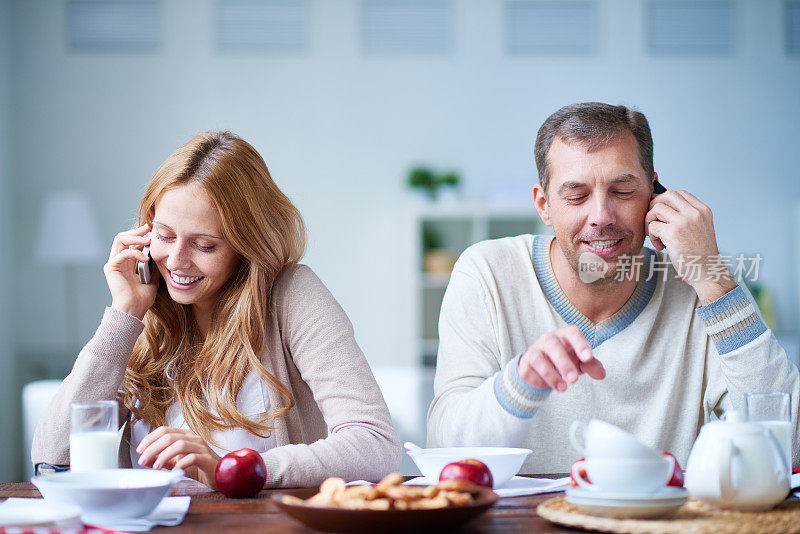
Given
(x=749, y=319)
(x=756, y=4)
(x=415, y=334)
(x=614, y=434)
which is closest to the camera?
(x=614, y=434)

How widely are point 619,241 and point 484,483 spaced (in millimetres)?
789

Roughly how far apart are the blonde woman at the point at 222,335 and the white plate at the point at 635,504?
580 mm

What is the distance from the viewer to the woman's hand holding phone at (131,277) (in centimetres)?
177

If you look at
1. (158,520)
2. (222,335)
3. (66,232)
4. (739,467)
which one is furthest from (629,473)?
(66,232)

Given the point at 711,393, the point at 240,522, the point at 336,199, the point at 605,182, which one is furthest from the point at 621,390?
the point at 336,199

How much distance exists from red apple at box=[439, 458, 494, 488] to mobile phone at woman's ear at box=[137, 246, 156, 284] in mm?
853

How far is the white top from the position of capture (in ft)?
5.65

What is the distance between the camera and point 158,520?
44.6 inches

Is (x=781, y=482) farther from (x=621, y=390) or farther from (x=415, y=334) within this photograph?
(x=415, y=334)

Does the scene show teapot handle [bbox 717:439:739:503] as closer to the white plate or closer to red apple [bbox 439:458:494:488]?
the white plate

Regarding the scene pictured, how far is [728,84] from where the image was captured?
5.41 m

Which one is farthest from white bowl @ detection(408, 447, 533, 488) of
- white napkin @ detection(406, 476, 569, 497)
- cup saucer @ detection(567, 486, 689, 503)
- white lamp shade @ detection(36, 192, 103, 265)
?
white lamp shade @ detection(36, 192, 103, 265)

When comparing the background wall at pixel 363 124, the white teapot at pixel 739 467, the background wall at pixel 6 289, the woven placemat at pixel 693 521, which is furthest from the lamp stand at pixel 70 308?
the white teapot at pixel 739 467

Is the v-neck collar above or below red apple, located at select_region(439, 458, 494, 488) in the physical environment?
above
